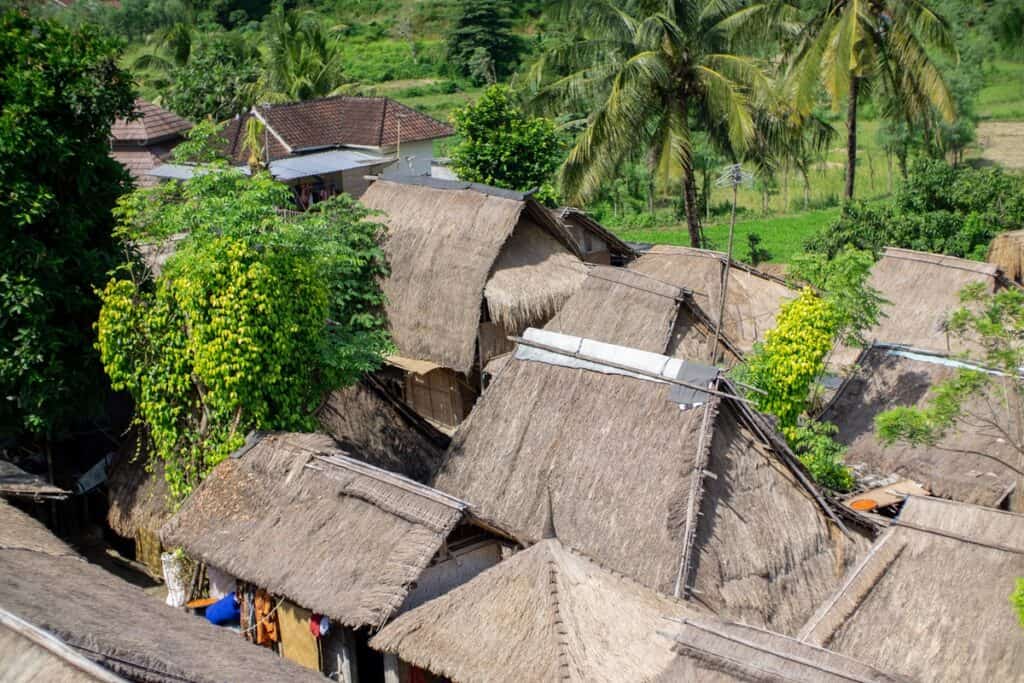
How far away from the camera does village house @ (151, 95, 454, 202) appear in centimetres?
2736

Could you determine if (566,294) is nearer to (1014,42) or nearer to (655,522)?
(655,522)

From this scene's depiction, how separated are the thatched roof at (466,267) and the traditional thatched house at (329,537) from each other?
526cm

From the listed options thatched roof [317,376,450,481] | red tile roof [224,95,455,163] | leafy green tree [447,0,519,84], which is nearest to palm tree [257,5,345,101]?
red tile roof [224,95,455,163]

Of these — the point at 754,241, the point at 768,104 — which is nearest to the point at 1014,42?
the point at 754,241

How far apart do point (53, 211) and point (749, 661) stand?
393 inches

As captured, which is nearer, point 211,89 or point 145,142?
point 145,142

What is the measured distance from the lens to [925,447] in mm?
14219

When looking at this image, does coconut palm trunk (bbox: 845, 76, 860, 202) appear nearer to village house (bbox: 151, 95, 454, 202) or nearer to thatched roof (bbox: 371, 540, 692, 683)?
village house (bbox: 151, 95, 454, 202)

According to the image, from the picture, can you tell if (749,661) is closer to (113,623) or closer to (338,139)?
(113,623)

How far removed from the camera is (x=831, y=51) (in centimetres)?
1977

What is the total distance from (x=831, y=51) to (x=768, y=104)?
166 cm

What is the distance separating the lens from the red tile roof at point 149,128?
27875mm

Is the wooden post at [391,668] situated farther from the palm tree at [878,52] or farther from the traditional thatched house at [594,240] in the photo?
the palm tree at [878,52]

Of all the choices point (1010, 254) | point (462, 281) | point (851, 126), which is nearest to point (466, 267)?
point (462, 281)
